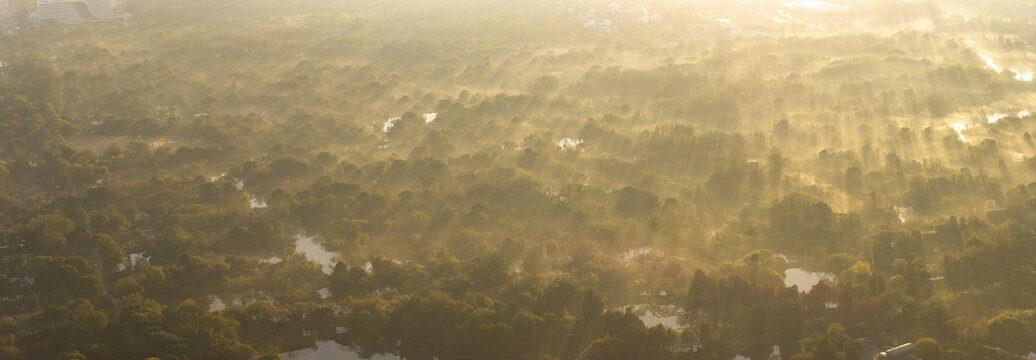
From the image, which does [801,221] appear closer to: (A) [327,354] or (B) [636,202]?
(B) [636,202]

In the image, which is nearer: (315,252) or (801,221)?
(315,252)

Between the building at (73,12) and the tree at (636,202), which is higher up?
the building at (73,12)

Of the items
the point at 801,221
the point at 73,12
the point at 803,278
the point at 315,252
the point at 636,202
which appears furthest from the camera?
the point at 73,12

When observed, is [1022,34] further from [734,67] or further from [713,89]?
[713,89]

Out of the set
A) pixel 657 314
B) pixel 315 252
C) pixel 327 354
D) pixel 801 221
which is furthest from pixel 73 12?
pixel 801 221

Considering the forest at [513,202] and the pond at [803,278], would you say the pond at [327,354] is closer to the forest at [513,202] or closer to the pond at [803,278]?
the forest at [513,202]

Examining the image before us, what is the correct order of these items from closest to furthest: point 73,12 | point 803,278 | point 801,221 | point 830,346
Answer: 1. point 830,346
2. point 803,278
3. point 801,221
4. point 73,12

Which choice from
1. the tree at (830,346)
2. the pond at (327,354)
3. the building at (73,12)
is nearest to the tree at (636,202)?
the tree at (830,346)
